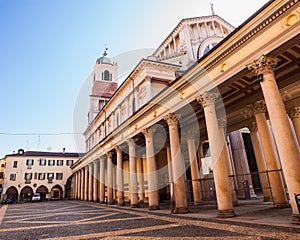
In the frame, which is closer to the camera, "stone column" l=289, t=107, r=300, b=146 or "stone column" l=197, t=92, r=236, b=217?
"stone column" l=197, t=92, r=236, b=217

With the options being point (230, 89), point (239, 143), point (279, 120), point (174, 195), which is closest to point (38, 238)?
point (174, 195)

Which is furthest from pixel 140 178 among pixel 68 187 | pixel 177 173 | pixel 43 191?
pixel 43 191

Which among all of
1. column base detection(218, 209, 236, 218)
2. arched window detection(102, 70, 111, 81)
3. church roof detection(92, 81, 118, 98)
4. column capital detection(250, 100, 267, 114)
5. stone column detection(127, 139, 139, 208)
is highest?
arched window detection(102, 70, 111, 81)

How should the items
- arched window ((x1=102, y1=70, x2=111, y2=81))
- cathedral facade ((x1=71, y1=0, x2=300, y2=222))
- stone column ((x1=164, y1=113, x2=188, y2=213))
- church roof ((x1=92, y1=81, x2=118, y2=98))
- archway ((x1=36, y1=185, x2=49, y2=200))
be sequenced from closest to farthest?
cathedral facade ((x1=71, y1=0, x2=300, y2=222)), stone column ((x1=164, y1=113, x2=188, y2=213)), church roof ((x1=92, y1=81, x2=118, y2=98)), arched window ((x1=102, y1=70, x2=111, y2=81)), archway ((x1=36, y1=185, x2=49, y2=200))

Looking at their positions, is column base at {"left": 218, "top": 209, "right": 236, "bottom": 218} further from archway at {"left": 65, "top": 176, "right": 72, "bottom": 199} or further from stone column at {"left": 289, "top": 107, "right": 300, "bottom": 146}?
archway at {"left": 65, "top": 176, "right": 72, "bottom": 199}

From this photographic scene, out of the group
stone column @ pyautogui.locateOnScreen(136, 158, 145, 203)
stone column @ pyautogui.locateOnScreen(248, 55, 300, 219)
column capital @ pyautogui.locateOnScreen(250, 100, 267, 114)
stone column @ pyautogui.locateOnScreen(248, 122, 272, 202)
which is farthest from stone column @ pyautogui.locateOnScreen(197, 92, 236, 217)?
stone column @ pyautogui.locateOnScreen(136, 158, 145, 203)

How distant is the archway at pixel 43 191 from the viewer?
47.0m

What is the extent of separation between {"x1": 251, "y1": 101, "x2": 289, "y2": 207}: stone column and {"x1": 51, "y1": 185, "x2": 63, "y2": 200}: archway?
4836 cm

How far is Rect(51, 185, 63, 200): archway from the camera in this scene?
49375 mm

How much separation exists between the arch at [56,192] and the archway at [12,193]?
6954 millimetres

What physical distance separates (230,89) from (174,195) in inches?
241

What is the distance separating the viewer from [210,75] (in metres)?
8.70

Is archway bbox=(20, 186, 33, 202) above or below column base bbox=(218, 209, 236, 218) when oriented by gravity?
above

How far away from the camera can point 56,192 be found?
5119 cm
